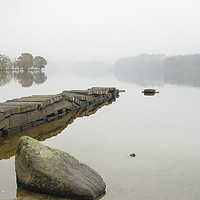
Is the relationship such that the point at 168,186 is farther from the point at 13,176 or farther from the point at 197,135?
the point at 197,135

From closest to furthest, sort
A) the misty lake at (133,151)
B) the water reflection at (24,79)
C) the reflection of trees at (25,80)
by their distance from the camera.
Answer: the misty lake at (133,151), the reflection of trees at (25,80), the water reflection at (24,79)

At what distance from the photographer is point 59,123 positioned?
17.1m

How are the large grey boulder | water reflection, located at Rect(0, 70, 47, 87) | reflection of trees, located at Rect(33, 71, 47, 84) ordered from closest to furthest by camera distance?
the large grey boulder
water reflection, located at Rect(0, 70, 47, 87)
reflection of trees, located at Rect(33, 71, 47, 84)

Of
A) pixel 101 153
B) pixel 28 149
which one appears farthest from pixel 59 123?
pixel 28 149

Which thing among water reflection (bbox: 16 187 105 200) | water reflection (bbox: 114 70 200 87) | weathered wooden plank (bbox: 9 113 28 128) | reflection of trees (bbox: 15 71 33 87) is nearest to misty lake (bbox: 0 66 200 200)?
water reflection (bbox: 16 187 105 200)

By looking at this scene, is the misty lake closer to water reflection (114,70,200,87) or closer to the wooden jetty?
the wooden jetty

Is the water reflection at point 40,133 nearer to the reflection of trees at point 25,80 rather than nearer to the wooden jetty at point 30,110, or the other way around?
the wooden jetty at point 30,110

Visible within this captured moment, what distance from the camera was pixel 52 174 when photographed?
682 centimetres

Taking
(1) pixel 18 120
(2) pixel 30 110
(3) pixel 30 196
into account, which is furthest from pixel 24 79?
(3) pixel 30 196

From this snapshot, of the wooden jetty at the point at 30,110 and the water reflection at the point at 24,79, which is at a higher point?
the wooden jetty at the point at 30,110

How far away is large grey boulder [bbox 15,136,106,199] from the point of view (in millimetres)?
6801

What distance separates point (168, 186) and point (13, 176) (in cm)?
419

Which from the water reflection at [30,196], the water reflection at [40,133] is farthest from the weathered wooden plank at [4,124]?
the water reflection at [30,196]

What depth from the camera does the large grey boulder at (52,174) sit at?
22.3ft
